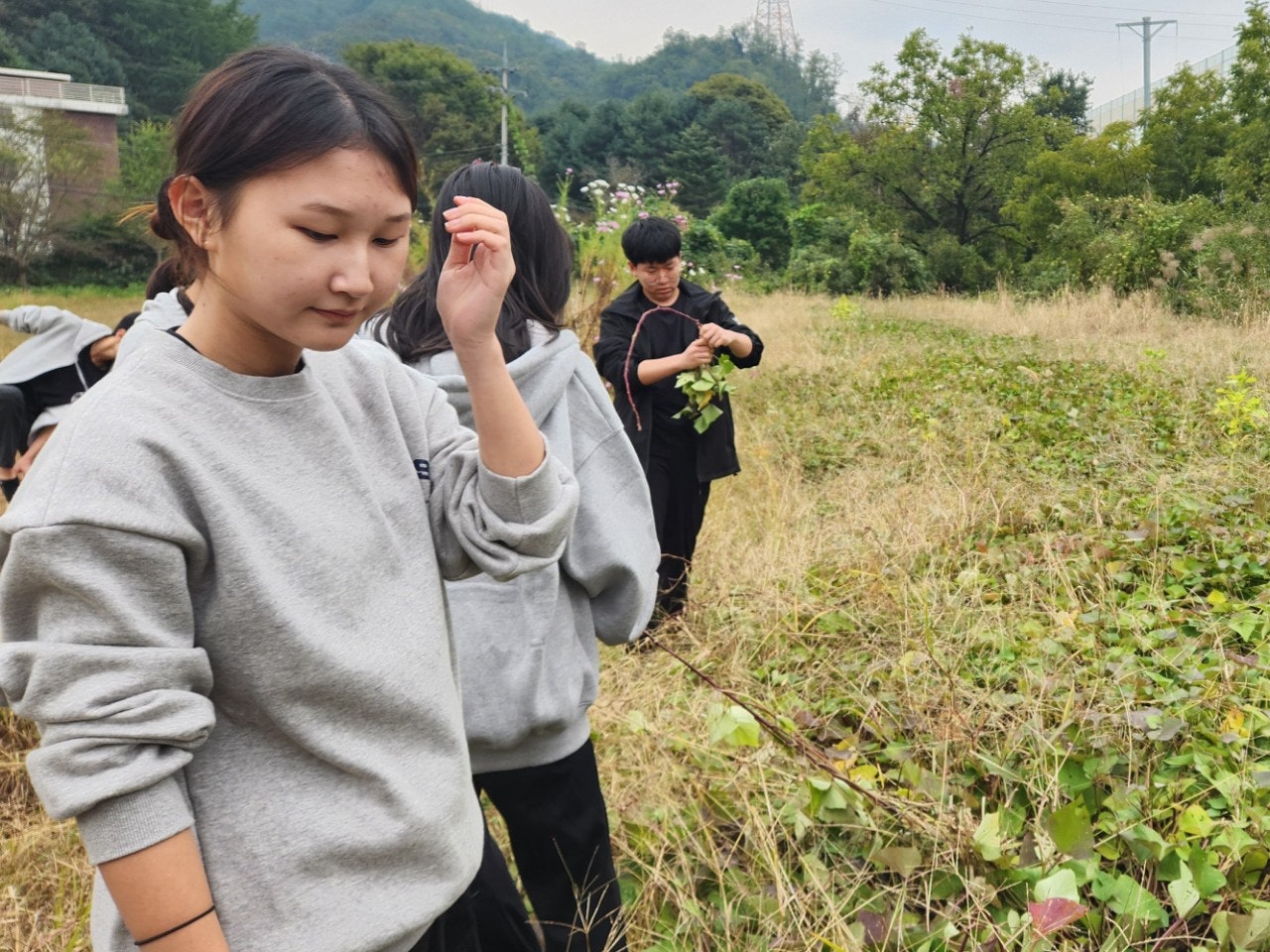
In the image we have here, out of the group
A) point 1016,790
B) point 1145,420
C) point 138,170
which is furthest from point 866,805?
point 138,170

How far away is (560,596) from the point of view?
1.67 meters

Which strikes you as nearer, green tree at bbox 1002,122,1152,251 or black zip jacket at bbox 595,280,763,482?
black zip jacket at bbox 595,280,763,482

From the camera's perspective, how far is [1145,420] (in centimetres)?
516

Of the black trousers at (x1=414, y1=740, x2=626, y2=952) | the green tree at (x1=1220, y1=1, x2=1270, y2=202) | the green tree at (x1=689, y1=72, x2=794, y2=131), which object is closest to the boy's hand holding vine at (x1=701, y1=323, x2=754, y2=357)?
the black trousers at (x1=414, y1=740, x2=626, y2=952)

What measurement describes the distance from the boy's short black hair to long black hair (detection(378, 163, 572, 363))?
1.69 m

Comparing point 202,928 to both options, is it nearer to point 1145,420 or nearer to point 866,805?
point 866,805

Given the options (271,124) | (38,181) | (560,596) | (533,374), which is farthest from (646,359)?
(38,181)

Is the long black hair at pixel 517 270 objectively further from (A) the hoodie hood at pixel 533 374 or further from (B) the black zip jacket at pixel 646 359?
(B) the black zip jacket at pixel 646 359

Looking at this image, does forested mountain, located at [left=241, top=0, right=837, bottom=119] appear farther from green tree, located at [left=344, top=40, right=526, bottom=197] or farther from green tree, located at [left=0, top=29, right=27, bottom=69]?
green tree, located at [left=0, top=29, right=27, bottom=69]

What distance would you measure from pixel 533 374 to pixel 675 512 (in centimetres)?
209

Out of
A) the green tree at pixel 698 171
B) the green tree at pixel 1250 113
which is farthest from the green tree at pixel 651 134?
the green tree at pixel 1250 113

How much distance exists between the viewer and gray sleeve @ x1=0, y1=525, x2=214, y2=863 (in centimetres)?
79

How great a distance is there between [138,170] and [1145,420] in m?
32.5

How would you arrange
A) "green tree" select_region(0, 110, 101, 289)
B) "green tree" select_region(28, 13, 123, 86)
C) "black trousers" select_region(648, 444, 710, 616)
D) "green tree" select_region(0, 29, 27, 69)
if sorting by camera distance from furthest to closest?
"green tree" select_region(28, 13, 123, 86) → "green tree" select_region(0, 29, 27, 69) → "green tree" select_region(0, 110, 101, 289) → "black trousers" select_region(648, 444, 710, 616)
